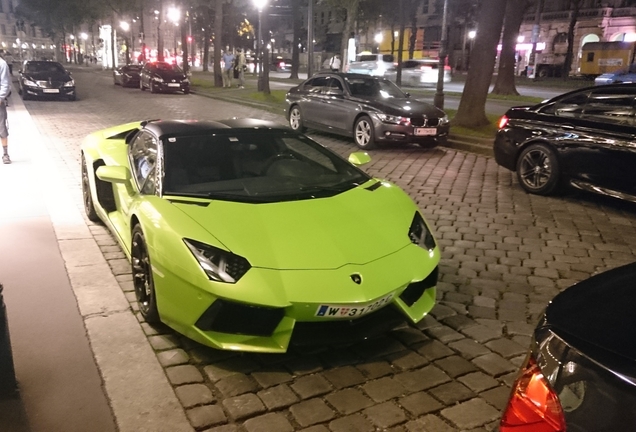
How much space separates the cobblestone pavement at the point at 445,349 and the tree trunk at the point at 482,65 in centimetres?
663

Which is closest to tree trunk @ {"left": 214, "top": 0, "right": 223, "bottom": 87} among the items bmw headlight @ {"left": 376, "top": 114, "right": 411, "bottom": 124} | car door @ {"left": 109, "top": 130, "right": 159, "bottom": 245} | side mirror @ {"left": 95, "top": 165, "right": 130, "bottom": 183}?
bmw headlight @ {"left": 376, "top": 114, "right": 411, "bottom": 124}

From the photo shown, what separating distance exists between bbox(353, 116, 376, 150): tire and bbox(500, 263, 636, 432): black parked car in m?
10.1

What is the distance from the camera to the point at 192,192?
165 inches

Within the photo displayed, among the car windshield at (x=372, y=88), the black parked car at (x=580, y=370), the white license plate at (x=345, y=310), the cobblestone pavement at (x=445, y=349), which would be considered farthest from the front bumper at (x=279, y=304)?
the car windshield at (x=372, y=88)

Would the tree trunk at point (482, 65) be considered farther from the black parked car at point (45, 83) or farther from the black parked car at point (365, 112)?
the black parked car at point (45, 83)

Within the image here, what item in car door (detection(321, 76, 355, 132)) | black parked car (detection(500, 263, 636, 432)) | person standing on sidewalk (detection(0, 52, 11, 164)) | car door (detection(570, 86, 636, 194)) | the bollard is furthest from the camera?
car door (detection(321, 76, 355, 132))

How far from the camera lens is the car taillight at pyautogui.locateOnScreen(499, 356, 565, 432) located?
163cm

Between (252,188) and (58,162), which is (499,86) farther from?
(252,188)

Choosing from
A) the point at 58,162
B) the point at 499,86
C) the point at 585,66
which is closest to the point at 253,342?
the point at 58,162

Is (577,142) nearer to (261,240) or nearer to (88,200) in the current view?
(261,240)

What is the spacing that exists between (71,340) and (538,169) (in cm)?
656

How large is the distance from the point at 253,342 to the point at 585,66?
4823 centimetres

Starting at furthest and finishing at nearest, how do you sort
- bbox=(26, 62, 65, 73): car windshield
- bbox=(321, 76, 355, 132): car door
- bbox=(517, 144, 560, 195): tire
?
bbox=(26, 62, 65, 73): car windshield, bbox=(321, 76, 355, 132): car door, bbox=(517, 144, 560, 195): tire

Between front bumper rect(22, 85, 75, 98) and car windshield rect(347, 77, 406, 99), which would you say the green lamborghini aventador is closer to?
car windshield rect(347, 77, 406, 99)
